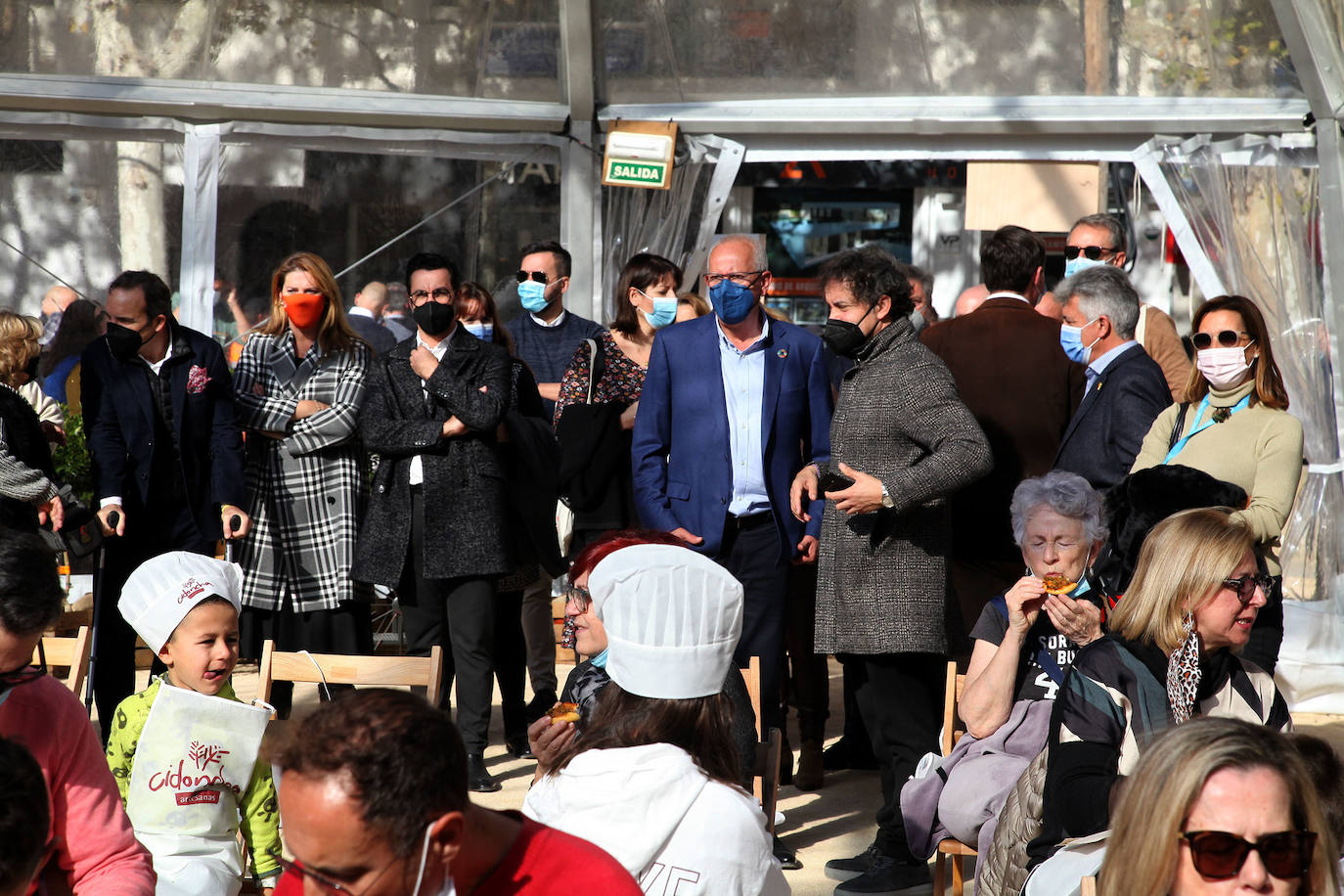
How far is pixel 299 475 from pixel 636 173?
12.1ft

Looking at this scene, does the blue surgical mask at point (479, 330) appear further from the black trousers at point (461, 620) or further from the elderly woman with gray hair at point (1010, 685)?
the elderly woman with gray hair at point (1010, 685)

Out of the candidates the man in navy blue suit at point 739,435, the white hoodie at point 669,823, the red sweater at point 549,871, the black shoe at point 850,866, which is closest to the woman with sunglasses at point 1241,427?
the man in navy blue suit at point 739,435

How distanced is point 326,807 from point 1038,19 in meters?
7.81

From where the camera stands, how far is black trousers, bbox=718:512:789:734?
5094 millimetres

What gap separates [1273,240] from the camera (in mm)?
8078

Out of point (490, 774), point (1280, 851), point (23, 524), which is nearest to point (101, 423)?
point (23, 524)

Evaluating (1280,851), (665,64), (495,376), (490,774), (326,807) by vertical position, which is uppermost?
(665,64)

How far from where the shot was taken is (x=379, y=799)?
1.68m

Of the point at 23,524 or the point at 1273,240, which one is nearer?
the point at 23,524

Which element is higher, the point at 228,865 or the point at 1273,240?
the point at 1273,240

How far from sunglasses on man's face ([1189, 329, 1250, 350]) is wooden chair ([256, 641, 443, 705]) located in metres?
2.75

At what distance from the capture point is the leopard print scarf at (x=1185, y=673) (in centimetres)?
314

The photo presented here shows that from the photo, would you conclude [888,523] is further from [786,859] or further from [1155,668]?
[1155,668]

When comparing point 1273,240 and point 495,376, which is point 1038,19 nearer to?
point 1273,240
